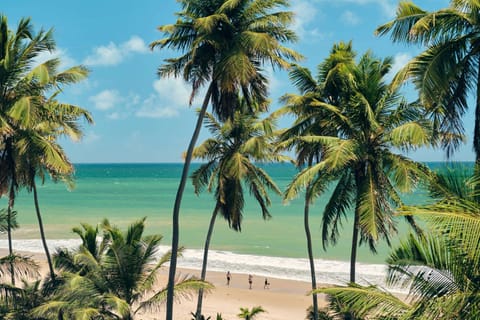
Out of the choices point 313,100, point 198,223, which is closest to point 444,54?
point 313,100

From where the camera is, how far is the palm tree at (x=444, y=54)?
8.30 m

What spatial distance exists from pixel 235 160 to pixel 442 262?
35.6ft

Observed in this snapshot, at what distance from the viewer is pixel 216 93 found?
43.7 feet

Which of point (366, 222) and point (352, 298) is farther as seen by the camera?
point (366, 222)

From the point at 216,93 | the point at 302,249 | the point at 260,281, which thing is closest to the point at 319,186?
the point at 216,93

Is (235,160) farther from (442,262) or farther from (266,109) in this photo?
(442,262)

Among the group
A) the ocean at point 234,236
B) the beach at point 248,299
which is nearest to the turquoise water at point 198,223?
the ocean at point 234,236

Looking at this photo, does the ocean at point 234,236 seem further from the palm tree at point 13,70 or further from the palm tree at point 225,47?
the palm tree at point 13,70

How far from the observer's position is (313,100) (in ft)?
49.5

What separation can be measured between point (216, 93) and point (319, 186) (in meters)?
3.85

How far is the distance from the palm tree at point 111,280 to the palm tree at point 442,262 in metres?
6.50

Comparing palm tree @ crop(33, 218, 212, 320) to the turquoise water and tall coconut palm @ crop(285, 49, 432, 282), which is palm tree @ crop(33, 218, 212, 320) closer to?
tall coconut palm @ crop(285, 49, 432, 282)

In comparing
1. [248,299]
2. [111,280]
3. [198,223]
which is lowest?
[248,299]

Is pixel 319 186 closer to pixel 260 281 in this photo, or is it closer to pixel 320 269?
pixel 260 281
